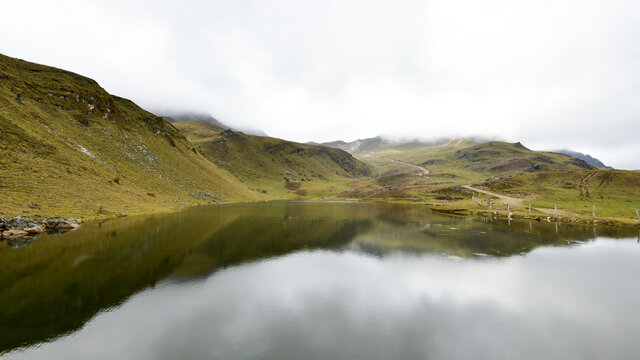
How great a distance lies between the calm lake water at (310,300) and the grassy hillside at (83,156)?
2337 cm

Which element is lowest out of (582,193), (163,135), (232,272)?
(232,272)

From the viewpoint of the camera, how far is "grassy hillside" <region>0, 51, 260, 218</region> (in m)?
54.9

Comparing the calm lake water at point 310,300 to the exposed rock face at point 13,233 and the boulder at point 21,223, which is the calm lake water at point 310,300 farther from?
the boulder at point 21,223

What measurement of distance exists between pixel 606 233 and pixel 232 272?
74091 mm

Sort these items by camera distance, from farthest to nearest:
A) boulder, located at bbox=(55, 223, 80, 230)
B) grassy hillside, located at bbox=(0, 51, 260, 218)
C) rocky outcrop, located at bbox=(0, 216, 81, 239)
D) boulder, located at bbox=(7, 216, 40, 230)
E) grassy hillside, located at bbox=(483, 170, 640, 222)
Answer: grassy hillside, located at bbox=(483, 170, 640, 222) < grassy hillside, located at bbox=(0, 51, 260, 218) < boulder, located at bbox=(55, 223, 80, 230) < boulder, located at bbox=(7, 216, 40, 230) < rocky outcrop, located at bbox=(0, 216, 81, 239)

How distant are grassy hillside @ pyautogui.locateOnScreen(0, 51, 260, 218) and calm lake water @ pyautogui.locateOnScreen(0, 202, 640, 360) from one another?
23.4 m

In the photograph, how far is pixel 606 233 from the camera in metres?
53.3

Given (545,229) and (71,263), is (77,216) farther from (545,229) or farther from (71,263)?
(545,229)

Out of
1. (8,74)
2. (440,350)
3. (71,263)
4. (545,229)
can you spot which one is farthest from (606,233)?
(8,74)

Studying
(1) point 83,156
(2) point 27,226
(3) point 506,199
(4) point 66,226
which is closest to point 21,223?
(2) point 27,226

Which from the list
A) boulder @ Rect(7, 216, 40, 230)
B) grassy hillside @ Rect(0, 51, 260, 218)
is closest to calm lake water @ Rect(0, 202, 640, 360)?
boulder @ Rect(7, 216, 40, 230)

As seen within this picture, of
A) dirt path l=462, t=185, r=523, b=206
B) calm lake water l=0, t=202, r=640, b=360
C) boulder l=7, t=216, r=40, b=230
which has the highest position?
dirt path l=462, t=185, r=523, b=206

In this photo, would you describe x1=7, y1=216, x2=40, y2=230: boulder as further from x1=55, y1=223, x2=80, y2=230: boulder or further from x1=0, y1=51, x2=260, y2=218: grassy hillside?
x1=0, y1=51, x2=260, y2=218: grassy hillside

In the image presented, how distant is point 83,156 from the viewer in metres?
79.4
